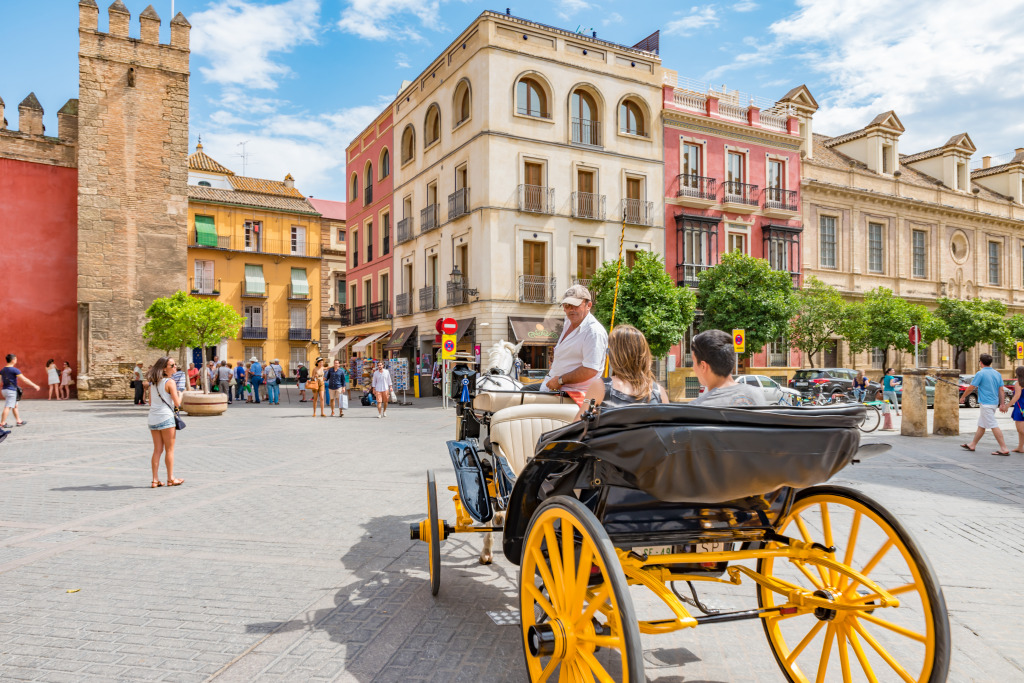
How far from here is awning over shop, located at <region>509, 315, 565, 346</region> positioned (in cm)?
2672

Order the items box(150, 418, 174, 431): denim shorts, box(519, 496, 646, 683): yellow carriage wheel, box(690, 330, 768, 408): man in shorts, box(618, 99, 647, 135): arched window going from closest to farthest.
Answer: box(519, 496, 646, 683): yellow carriage wheel < box(690, 330, 768, 408): man in shorts < box(150, 418, 174, 431): denim shorts < box(618, 99, 647, 135): arched window

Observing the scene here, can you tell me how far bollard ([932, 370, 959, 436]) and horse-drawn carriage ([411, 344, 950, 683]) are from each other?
1348cm

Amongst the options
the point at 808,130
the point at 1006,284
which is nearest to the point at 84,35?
the point at 808,130

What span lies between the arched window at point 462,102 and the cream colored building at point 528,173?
0.06 metres

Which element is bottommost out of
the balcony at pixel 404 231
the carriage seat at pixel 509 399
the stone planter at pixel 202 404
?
the stone planter at pixel 202 404

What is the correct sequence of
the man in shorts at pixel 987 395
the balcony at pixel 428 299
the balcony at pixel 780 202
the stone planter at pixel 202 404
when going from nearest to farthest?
1. the man in shorts at pixel 987 395
2. the stone planter at pixel 202 404
3. the balcony at pixel 428 299
4. the balcony at pixel 780 202

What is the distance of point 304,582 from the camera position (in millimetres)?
4445

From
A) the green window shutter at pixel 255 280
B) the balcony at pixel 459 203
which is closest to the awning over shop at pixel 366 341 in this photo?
the balcony at pixel 459 203

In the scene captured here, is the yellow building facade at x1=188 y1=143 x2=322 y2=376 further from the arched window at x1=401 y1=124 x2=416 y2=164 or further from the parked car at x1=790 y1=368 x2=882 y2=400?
the parked car at x1=790 y1=368 x2=882 y2=400

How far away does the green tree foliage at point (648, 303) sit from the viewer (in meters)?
24.4

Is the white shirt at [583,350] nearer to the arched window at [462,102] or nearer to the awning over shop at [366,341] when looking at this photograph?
the arched window at [462,102]

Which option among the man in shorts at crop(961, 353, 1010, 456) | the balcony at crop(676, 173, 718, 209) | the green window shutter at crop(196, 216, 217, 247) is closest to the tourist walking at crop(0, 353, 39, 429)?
the man in shorts at crop(961, 353, 1010, 456)

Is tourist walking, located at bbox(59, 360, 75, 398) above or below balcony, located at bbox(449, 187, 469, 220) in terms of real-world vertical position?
below

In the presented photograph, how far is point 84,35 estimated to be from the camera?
25.3m
